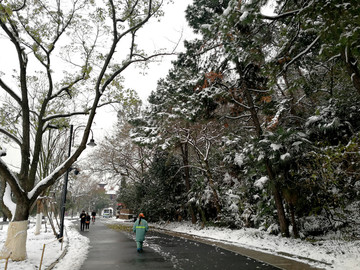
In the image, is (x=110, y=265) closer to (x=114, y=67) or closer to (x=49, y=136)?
(x=114, y=67)

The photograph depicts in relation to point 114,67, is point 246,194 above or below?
below

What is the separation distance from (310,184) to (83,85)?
423 inches

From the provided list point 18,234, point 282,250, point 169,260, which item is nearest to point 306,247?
point 282,250

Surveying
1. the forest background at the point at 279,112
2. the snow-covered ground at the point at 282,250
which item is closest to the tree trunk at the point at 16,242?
the snow-covered ground at the point at 282,250

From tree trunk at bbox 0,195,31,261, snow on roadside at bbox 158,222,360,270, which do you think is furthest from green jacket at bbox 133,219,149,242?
snow on roadside at bbox 158,222,360,270

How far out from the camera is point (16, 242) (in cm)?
851

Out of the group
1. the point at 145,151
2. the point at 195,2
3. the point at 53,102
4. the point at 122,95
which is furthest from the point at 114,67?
the point at 145,151

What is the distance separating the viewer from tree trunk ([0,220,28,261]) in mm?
8438

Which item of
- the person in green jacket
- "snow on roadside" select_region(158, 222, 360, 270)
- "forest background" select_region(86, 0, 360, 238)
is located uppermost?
"forest background" select_region(86, 0, 360, 238)

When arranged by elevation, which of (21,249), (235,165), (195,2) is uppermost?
(195,2)

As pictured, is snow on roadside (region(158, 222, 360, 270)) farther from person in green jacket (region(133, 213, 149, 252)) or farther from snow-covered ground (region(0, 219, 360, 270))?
A: person in green jacket (region(133, 213, 149, 252))

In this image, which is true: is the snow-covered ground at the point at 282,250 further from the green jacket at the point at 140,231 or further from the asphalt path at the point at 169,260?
the green jacket at the point at 140,231

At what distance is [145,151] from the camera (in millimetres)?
31312

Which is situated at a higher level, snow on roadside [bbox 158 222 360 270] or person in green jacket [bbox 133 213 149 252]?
person in green jacket [bbox 133 213 149 252]
